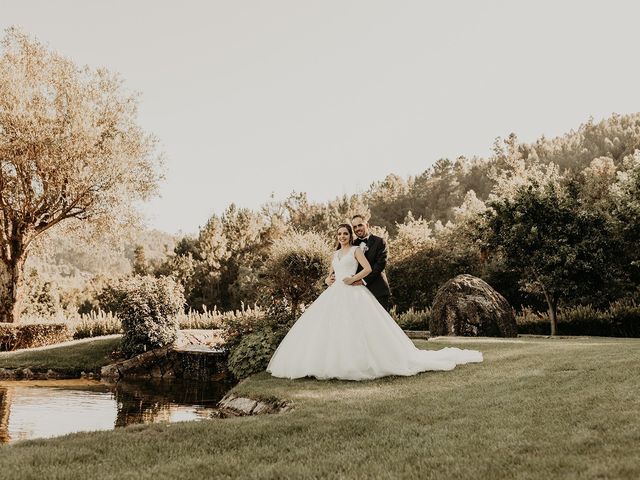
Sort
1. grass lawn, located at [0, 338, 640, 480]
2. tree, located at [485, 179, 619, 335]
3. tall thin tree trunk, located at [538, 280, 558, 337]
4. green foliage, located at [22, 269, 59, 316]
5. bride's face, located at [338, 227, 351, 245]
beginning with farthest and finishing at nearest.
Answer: green foliage, located at [22, 269, 59, 316], tall thin tree trunk, located at [538, 280, 558, 337], tree, located at [485, 179, 619, 335], bride's face, located at [338, 227, 351, 245], grass lawn, located at [0, 338, 640, 480]

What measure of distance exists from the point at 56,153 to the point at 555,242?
60.6 ft

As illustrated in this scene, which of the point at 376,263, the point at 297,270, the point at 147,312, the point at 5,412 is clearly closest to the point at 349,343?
the point at 376,263

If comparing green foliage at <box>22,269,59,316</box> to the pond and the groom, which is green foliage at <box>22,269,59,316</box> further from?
the groom

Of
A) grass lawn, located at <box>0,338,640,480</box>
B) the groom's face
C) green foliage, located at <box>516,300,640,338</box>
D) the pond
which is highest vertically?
the groom's face

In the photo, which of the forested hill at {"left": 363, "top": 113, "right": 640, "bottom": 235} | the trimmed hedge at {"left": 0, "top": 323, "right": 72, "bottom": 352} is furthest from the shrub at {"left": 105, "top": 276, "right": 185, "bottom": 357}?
the forested hill at {"left": 363, "top": 113, "right": 640, "bottom": 235}

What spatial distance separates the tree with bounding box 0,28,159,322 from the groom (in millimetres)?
14866

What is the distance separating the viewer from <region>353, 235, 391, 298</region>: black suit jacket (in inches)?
440

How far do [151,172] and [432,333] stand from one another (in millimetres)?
13738

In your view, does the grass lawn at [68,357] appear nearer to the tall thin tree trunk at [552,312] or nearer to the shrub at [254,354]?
the shrub at [254,354]

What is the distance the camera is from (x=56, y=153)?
21906 mm

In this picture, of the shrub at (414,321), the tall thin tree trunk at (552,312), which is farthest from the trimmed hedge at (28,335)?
the tall thin tree trunk at (552,312)

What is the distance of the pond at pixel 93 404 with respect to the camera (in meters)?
8.64

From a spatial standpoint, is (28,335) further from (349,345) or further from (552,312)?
(552,312)

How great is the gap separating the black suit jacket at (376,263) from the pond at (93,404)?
3869 millimetres
